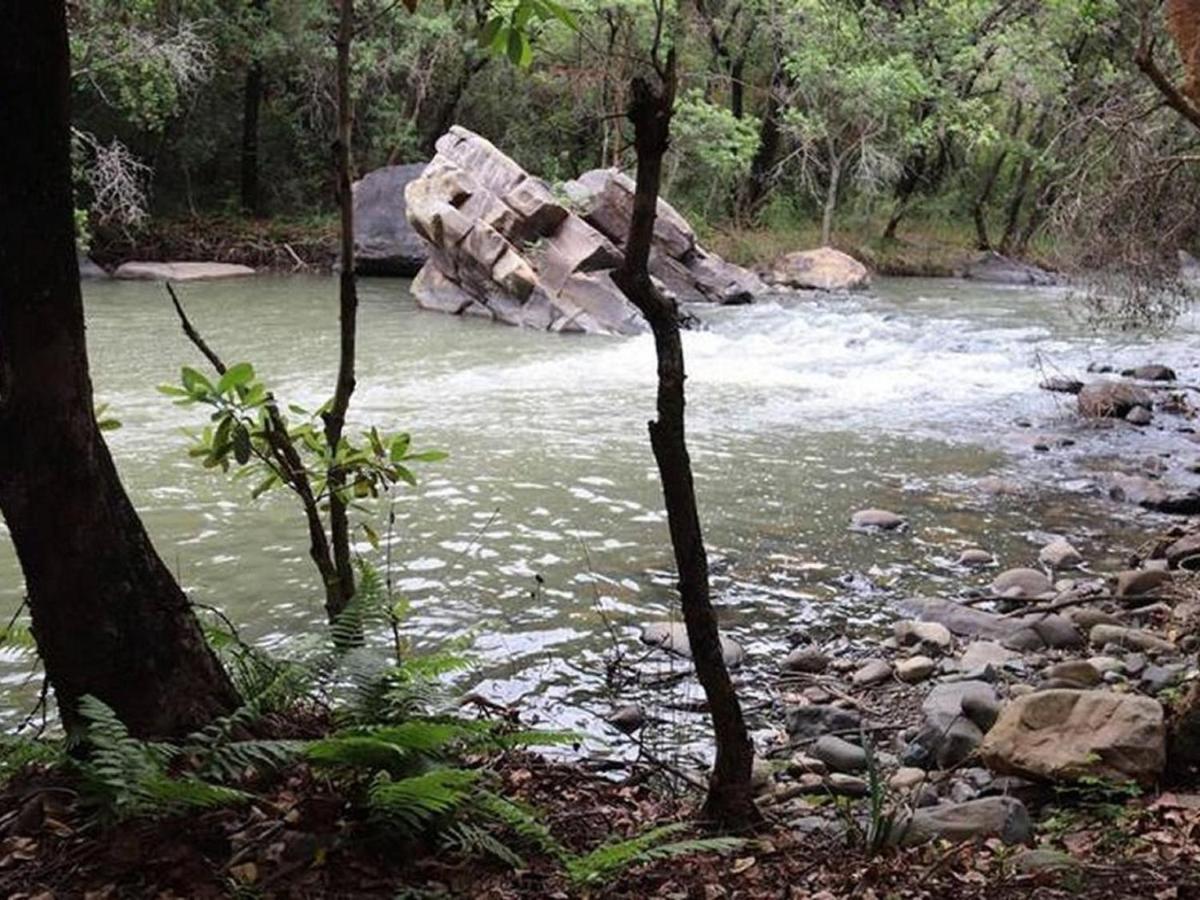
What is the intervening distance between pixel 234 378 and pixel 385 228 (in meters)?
23.4

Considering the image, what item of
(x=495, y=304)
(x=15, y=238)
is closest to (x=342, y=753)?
(x=15, y=238)

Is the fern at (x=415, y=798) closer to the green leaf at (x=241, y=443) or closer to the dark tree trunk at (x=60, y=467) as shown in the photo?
the dark tree trunk at (x=60, y=467)

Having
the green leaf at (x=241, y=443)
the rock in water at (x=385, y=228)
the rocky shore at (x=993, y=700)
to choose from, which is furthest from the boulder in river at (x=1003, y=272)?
the green leaf at (x=241, y=443)

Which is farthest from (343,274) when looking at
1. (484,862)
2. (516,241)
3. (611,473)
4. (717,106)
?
(717,106)

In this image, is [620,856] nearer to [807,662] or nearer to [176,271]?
[807,662]

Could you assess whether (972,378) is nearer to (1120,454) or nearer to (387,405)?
(1120,454)

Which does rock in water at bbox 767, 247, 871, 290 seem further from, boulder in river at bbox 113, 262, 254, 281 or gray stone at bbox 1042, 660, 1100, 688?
gray stone at bbox 1042, 660, 1100, 688

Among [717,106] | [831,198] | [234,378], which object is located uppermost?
[717,106]

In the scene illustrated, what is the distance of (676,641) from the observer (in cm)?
655

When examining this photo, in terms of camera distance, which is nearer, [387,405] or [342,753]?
[342,753]

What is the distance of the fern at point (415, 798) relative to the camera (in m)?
3.07

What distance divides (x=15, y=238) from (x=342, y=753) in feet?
5.17

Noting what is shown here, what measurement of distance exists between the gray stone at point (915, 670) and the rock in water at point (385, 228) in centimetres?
2109

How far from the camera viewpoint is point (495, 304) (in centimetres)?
2062
